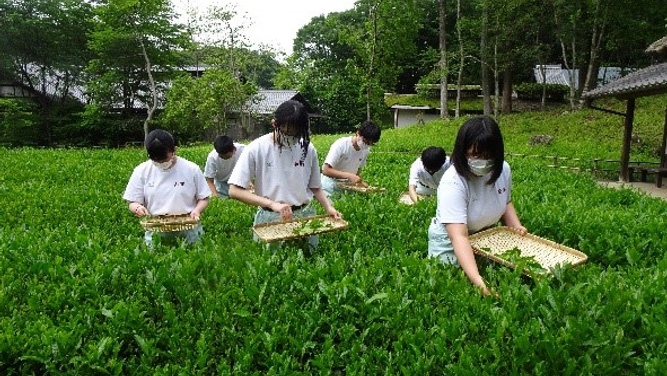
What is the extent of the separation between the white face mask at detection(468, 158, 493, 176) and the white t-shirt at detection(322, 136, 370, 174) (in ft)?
11.8

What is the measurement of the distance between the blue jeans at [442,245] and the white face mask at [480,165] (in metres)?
0.48

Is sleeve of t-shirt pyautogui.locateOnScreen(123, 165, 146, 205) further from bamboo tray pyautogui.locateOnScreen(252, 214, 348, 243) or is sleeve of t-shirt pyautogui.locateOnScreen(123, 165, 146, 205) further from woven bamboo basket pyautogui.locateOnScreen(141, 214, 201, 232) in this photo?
bamboo tray pyautogui.locateOnScreen(252, 214, 348, 243)

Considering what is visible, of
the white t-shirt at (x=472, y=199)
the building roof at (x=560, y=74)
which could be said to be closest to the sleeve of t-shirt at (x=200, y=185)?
the white t-shirt at (x=472, y=199)

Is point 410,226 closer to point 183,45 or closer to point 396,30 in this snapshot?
point 396,30

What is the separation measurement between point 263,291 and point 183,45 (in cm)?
2945

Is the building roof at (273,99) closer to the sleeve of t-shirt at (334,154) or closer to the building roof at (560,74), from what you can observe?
the building roof at (560,74)

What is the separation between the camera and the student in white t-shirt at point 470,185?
8.52 ft

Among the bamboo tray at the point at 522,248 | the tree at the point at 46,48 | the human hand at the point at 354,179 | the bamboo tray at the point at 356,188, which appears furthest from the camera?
the tree at the point at 46,48

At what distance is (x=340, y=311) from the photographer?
8.11 ft

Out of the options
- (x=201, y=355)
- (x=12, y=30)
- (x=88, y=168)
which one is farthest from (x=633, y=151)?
(x=12, y=30)

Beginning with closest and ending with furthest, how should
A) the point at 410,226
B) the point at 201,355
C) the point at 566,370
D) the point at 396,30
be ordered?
the point at 566,370, the point at 201,355, the point at 410,226, the point at 396,30

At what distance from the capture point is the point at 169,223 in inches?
150

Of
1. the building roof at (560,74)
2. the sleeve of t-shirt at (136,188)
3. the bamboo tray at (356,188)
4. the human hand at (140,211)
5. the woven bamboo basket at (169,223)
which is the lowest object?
the bamboo tray at (356,188)

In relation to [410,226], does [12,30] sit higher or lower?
higher
